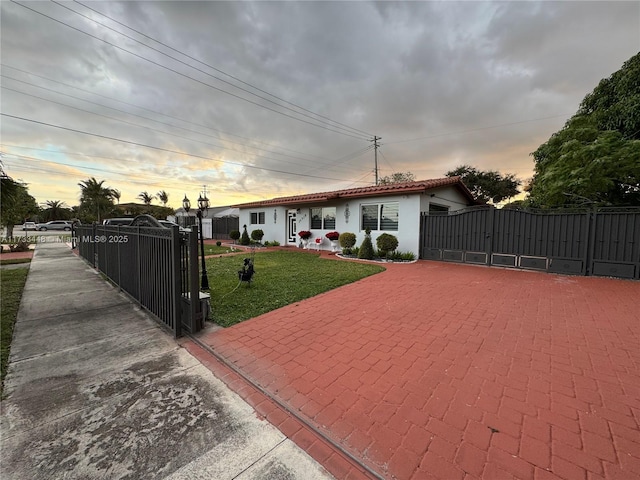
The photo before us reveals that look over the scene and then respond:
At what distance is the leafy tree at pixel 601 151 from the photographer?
334 inches

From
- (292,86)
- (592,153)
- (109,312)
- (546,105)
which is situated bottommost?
(109,312)

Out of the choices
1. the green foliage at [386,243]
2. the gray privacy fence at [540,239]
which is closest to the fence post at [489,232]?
the gray privacy fence at [540,239]

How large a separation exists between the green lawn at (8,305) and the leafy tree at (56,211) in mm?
52599

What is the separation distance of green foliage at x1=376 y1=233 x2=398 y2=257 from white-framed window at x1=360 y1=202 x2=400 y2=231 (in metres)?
0.74

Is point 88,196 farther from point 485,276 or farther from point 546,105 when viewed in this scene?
point 546,105

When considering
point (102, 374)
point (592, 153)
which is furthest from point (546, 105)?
point (102, 374)

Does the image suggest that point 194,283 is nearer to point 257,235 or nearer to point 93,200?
point 257,235

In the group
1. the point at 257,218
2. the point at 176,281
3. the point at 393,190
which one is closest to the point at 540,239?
the point at 393,190

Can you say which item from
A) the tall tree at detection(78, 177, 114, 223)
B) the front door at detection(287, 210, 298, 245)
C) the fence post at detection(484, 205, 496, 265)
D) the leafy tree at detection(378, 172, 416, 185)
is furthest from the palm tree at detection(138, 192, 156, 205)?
the fence post at detection(484, 205, 496, 265)

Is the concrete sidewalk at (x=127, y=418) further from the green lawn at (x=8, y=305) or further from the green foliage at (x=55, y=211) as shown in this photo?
the green foliage at (x=55, y=211)

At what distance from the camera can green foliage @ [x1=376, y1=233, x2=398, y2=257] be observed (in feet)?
34.1

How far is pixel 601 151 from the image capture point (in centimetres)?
850

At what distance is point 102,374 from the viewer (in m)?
2.66

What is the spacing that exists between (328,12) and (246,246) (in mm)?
12574
